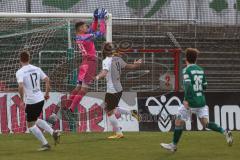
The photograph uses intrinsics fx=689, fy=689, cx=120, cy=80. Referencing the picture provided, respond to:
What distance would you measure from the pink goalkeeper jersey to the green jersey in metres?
4.99

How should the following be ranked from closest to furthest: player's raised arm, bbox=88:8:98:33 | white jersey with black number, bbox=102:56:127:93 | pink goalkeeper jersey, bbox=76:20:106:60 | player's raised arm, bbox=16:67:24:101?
1. player's raised arm, bbox=16:67:24:101
2. white jersey with black number, bbox=102:56:127:93
3. pink goalkeeper jersey, bbox=76:20:106:60
4. player's raised arm, bbox=88:8:98:33

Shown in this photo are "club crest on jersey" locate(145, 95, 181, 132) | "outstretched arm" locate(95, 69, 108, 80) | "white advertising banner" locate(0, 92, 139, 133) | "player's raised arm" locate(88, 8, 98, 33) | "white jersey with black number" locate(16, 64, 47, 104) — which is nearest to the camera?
"white jersey with black number" locate(16, 64, 47, 104)

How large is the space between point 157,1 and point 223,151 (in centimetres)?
1639

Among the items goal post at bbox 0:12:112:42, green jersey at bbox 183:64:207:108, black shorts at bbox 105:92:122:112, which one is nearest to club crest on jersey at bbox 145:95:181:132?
goal post at bbox 0:12:112:42

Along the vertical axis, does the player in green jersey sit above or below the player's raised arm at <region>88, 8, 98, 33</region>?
below

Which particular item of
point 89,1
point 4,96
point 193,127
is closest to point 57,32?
point 4,96

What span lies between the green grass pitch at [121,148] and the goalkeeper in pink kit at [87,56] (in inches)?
52.9

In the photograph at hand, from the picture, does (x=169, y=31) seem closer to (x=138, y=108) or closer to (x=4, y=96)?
(x=138, y=108)

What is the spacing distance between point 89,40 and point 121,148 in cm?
439

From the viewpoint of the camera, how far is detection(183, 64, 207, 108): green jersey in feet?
40.2

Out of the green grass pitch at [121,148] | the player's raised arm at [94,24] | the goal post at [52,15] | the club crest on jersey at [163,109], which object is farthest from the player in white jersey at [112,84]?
the club crest on jersey at [163,109]

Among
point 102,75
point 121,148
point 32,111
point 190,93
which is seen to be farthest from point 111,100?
point 190,93

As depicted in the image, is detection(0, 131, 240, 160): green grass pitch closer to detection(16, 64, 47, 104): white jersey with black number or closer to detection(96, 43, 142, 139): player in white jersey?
detection(96, 43, 142, 139): player in white jersey

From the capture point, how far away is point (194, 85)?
12.3 metres
